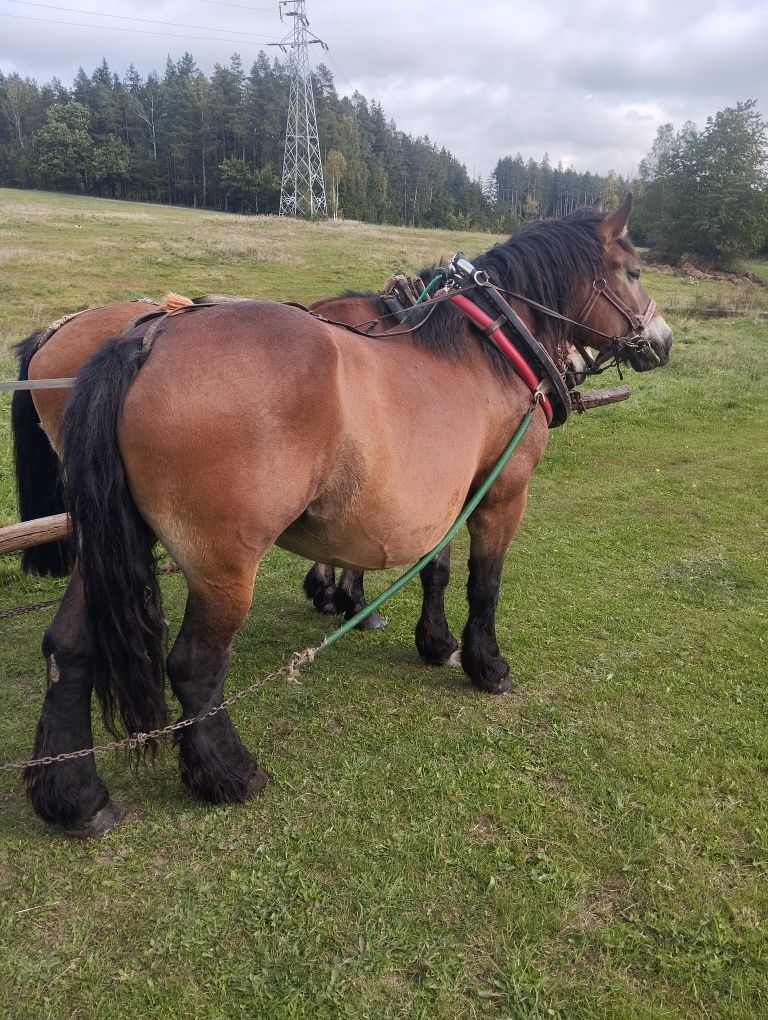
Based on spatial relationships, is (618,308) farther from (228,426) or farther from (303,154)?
(303,154)

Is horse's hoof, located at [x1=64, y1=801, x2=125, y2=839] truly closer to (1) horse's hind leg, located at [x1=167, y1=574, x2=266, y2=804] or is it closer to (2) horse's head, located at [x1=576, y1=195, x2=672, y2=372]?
(1) horse's hind leg, located at [x1=167, y1=574, x2=266, y2=804]

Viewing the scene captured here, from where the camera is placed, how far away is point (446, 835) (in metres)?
2.54

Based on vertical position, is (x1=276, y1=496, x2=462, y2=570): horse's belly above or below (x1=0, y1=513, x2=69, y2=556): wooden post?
above

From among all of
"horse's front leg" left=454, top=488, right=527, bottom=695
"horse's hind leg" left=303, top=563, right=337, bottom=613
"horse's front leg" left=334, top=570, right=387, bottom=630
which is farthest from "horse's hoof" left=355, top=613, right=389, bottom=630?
"horse's front leg" left=454, top=488, right=527, bottom=695

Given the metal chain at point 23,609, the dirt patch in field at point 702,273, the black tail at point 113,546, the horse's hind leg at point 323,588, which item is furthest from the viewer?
the dirt patch in field at point 702,273

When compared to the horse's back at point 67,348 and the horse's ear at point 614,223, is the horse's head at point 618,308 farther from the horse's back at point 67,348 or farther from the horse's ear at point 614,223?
the horse's back at point 67,348

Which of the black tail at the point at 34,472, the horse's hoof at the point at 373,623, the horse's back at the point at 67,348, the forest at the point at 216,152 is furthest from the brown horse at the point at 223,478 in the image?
the forest at the point at 216,152

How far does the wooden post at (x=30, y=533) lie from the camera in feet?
11.1

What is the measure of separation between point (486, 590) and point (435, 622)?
17.8 inches

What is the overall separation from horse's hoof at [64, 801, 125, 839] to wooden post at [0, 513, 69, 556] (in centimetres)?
147

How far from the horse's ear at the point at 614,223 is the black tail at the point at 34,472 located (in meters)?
3.12

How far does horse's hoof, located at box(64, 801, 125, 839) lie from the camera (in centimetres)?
245

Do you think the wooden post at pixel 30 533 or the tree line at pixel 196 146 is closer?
the wooden post at pixel 30 533

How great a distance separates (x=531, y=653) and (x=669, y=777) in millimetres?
1207
